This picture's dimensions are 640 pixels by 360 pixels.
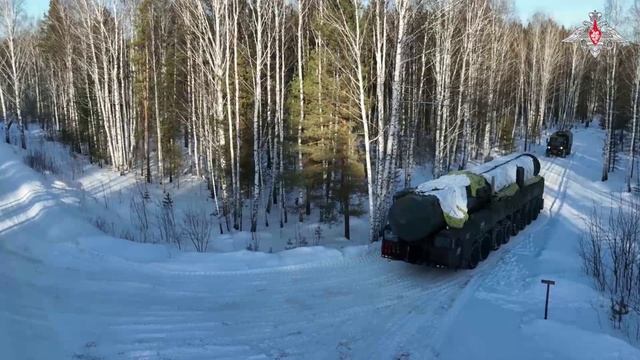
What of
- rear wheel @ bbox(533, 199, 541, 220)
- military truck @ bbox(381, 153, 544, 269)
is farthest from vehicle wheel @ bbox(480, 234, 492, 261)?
rear wheel @ bbox(533, 199, 541, 220)

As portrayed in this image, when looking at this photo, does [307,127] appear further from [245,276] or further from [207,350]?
[207,350]

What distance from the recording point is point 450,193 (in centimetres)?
1027

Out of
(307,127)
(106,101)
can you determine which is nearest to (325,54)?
(307,127)

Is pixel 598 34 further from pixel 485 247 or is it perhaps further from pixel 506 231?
pixel 485 247

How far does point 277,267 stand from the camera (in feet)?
32.4

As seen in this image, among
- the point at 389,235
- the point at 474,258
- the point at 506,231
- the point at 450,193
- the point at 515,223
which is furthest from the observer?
the point at 515,223

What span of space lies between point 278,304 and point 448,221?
4.09 meters

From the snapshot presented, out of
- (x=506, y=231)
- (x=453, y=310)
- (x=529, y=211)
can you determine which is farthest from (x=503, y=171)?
(x=453, y=310)

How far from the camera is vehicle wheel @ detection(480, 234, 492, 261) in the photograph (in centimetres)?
1138

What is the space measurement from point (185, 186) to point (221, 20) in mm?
10239

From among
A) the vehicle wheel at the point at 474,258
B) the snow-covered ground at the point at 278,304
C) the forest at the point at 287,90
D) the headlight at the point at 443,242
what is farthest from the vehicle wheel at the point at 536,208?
the headlight at the point at 443,242

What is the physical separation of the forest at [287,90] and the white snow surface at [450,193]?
10.4 ft

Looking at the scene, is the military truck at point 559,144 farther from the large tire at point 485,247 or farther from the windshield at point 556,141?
the large tire at point 485,247

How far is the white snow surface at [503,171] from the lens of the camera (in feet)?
41.1
